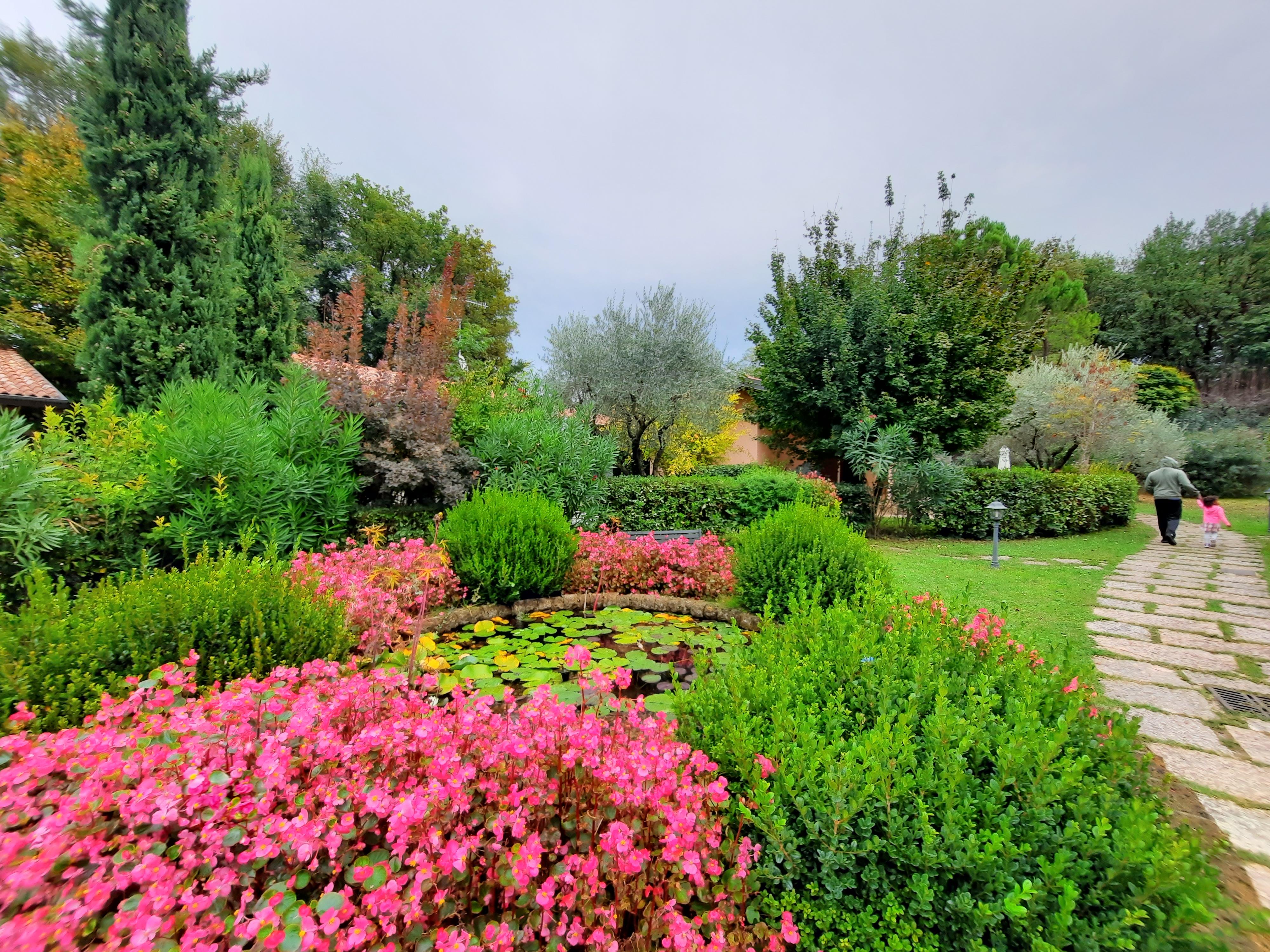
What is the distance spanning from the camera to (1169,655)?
3.39 meters

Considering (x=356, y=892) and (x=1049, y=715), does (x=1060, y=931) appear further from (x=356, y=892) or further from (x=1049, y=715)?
(x=356, y=892)

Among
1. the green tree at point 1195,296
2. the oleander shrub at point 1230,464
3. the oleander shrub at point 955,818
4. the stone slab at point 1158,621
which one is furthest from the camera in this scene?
the green tree at point 1195,296

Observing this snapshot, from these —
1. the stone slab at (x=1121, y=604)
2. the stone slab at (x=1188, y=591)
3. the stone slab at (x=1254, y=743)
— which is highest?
the stone slab at (x=1188, y=591)

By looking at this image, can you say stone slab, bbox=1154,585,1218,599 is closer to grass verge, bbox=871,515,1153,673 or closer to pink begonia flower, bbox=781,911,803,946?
grass verge, bbox=871,515,1153,673

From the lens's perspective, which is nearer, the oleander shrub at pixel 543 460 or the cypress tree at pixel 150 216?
the oleander shrub at pixel 543 460

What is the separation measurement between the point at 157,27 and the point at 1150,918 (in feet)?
37.1

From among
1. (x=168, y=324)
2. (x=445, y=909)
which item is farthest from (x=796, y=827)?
(x=168, y=324)

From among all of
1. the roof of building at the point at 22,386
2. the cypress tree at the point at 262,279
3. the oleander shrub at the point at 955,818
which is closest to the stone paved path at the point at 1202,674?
the oleander shrub at the point at 955,818

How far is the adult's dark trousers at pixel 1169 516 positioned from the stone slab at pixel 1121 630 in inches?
271

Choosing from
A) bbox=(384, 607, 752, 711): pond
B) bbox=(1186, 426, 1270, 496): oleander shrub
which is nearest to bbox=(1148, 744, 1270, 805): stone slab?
bbox=(384, 607, 752, 711): pond

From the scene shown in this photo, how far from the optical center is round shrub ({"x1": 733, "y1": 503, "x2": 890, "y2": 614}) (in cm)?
322

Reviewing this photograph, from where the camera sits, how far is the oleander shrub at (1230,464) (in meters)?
14.7

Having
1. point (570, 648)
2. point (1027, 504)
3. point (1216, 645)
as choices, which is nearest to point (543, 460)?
point (570, 648)

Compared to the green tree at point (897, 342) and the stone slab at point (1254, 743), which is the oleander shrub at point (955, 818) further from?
the green tree at point (897, 342)
